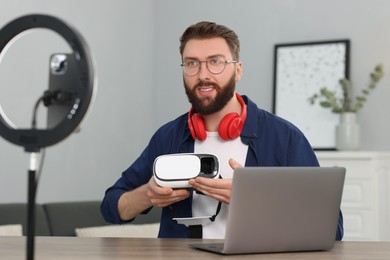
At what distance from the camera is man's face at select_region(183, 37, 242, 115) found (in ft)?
8.00

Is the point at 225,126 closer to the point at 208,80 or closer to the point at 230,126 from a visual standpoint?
the point at 230,126

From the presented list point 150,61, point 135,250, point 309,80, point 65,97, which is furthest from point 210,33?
point 150,61

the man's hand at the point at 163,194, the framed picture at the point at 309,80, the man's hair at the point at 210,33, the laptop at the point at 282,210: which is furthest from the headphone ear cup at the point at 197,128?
the framed picture at the point at 309,80

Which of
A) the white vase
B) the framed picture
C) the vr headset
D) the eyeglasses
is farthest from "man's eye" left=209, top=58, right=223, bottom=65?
the framed picture

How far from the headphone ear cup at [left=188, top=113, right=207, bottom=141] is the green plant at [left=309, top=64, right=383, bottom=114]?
2584 mm

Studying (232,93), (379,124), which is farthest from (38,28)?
(379,124)

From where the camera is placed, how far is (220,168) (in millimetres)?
2418

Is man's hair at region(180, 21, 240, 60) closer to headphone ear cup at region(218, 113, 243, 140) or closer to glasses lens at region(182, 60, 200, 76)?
glasses lens at region(182, 60, 200, 76)

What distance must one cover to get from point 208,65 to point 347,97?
2.69m

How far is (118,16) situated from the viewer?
Result: 211 inches

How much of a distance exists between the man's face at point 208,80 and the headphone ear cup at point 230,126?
67 mm

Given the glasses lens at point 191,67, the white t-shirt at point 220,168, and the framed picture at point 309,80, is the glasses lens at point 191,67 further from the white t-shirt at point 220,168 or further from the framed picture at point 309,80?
the framed picture at point 309,80

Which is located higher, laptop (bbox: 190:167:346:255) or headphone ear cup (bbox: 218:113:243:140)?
headphone ear cup (bbox: 218:113:243:140)

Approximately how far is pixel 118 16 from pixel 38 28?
4.39 metres
